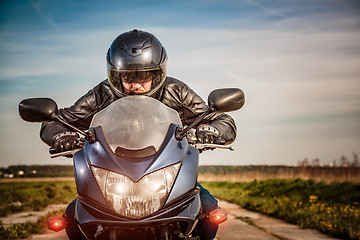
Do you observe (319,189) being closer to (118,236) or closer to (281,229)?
(281,229)

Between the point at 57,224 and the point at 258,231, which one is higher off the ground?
the point at 57,224

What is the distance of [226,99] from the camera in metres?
3.27

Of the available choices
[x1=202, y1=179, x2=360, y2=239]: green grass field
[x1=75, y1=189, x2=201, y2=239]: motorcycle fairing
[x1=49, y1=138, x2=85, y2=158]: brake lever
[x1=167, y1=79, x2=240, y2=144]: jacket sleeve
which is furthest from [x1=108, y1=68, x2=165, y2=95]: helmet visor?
[x1=202, y1=179, x2=360, y2=239]: green grass field

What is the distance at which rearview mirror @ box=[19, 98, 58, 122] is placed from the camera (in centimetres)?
318

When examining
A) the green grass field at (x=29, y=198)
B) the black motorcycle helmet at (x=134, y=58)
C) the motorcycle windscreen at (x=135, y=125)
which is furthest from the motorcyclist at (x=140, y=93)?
→ the green grass field at (x=29, y=198)

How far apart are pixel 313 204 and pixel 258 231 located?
4069 mm

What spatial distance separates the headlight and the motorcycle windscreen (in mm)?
166

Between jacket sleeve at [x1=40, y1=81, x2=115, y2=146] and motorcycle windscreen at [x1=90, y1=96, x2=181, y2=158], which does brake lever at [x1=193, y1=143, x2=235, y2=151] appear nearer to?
motorcycle windscreen at [x1=90, y1=96, x2=181, y2=158]

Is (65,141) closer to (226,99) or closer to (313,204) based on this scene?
(226,99)

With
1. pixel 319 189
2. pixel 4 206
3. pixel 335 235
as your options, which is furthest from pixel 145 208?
pixel 319 189

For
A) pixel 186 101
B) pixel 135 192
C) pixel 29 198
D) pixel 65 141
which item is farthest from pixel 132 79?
pixel 29 198

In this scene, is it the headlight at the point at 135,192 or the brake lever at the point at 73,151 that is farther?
the brake lever at the point at 73,151

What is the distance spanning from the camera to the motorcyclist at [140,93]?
141 inches

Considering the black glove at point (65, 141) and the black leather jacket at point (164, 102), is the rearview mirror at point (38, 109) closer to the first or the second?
the black glove at point (65, 141)
